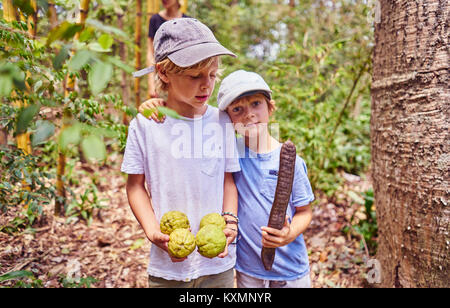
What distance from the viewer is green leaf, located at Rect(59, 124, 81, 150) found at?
0.68 meters

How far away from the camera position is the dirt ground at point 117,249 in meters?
2.30

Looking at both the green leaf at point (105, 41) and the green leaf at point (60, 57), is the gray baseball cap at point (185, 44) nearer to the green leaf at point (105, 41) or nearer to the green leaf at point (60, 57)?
the green leaf at point (60, 57)

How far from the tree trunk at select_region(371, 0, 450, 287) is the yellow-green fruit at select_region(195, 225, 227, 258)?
1.20 metres

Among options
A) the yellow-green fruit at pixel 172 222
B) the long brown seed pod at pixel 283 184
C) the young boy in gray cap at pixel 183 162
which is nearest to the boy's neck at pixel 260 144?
the young boy in gray cap at pixel 183 162

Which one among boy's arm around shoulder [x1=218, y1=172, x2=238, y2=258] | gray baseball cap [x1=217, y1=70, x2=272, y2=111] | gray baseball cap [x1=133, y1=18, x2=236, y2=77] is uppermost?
gray baseball cap [x1=133, y1=18, x2=236, y2=77]

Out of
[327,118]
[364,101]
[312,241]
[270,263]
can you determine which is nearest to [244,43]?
[364,101]

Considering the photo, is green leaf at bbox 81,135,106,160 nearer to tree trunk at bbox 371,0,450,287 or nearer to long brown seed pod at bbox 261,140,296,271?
Result: long brown seed pod at bbox 261,140,296,271

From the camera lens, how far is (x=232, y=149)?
1.64m

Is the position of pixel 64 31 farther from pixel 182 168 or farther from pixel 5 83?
pixel 182 168

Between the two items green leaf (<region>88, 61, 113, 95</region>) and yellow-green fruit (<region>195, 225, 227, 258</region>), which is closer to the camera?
green leaf (<region>88, 61, 113, 95</region>)

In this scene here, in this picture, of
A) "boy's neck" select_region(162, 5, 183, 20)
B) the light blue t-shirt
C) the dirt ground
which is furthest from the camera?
"boy's neck" select_region(162, 5, 183, 20)

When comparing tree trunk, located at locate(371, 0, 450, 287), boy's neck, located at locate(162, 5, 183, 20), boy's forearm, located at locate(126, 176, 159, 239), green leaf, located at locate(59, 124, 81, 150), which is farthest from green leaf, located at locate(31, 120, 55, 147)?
boy's neck, located at locate(162, 5, 183, 20)
